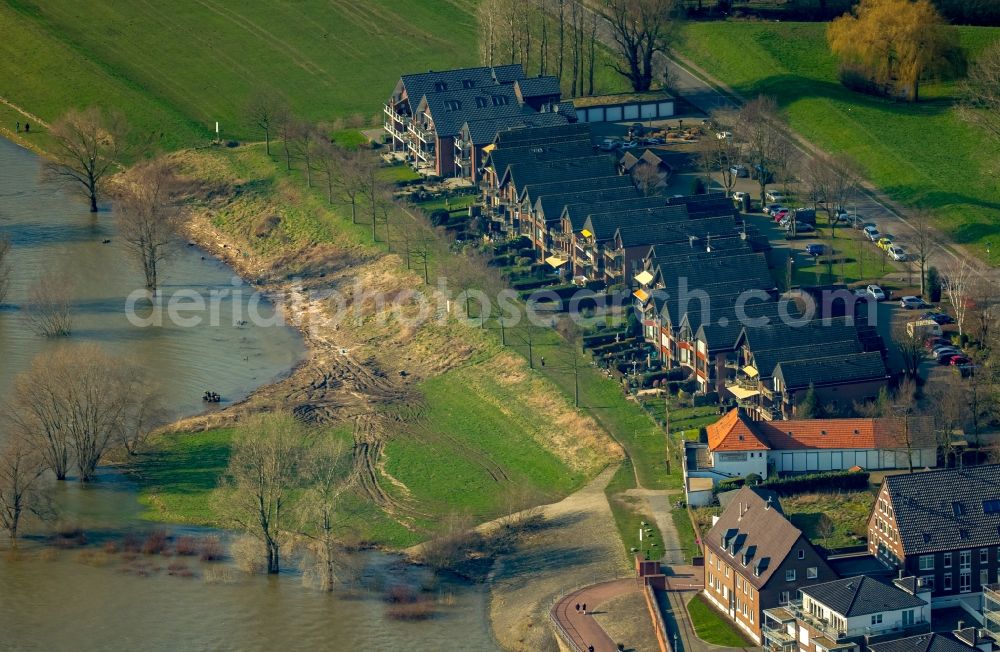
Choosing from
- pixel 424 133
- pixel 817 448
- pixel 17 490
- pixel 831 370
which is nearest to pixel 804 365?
pixel 831 370

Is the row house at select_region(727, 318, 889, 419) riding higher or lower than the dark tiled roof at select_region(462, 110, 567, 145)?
→ lower

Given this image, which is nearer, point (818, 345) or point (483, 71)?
point (818, 345)

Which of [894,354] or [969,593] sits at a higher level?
[894,354]

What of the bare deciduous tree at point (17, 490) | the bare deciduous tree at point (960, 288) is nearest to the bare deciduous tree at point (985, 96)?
the bare deciduous tree at point (960, 288)

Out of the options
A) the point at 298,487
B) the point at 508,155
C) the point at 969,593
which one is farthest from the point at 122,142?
the point at 969,593

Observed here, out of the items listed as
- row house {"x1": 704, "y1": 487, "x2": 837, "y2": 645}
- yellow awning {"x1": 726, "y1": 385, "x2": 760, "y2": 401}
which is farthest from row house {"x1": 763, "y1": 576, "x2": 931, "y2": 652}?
yellow awning {"x1": 726, "y1": 385, "x2": 760, "y2": 401}

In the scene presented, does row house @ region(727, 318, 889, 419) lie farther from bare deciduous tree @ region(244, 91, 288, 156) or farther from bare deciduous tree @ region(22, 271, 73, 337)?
bare deciduous tree @ region(244, 91, 288, 156)

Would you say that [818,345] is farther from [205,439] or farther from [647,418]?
[205,439]
